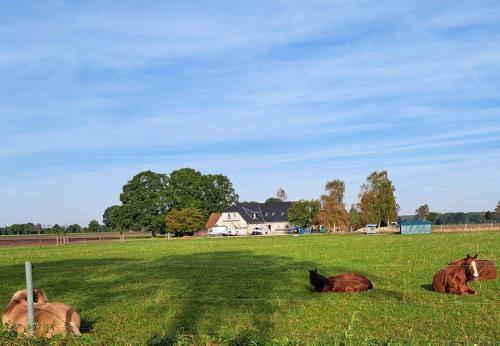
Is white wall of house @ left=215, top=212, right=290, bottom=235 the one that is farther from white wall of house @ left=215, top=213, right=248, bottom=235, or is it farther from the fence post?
the fence post

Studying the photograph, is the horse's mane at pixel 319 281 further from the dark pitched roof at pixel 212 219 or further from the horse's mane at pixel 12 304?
the dark pitched roof at pixel 212 219

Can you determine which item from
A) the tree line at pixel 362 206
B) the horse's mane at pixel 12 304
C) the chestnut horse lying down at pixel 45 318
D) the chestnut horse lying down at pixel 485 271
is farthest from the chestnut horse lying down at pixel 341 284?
the tree line at pixel 362 206

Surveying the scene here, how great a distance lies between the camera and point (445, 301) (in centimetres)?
1206

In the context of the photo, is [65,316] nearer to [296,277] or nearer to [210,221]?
[296,277]

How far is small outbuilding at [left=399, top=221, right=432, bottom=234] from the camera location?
75.8m

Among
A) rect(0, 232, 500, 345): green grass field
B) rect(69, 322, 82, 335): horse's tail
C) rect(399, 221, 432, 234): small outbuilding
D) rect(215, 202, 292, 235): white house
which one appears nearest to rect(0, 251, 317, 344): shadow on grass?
rect(0, 232, 500, 345): green grass field

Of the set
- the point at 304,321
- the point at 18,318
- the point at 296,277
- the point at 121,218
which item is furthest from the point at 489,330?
the point at 121,218

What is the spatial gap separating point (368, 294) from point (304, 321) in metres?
4.07

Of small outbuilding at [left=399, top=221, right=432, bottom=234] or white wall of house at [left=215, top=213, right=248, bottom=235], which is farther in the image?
white wall of house at [left=215, top=213, right=248, bottom=235]

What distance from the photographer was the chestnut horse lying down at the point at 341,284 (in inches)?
557

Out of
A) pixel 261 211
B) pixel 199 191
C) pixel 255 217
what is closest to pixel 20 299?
pixel 199 191

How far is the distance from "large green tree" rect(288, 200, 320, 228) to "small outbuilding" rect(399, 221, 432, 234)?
3417cm

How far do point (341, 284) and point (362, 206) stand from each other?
94.4m

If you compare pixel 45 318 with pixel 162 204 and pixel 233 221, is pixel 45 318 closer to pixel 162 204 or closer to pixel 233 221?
pixel 162 204
